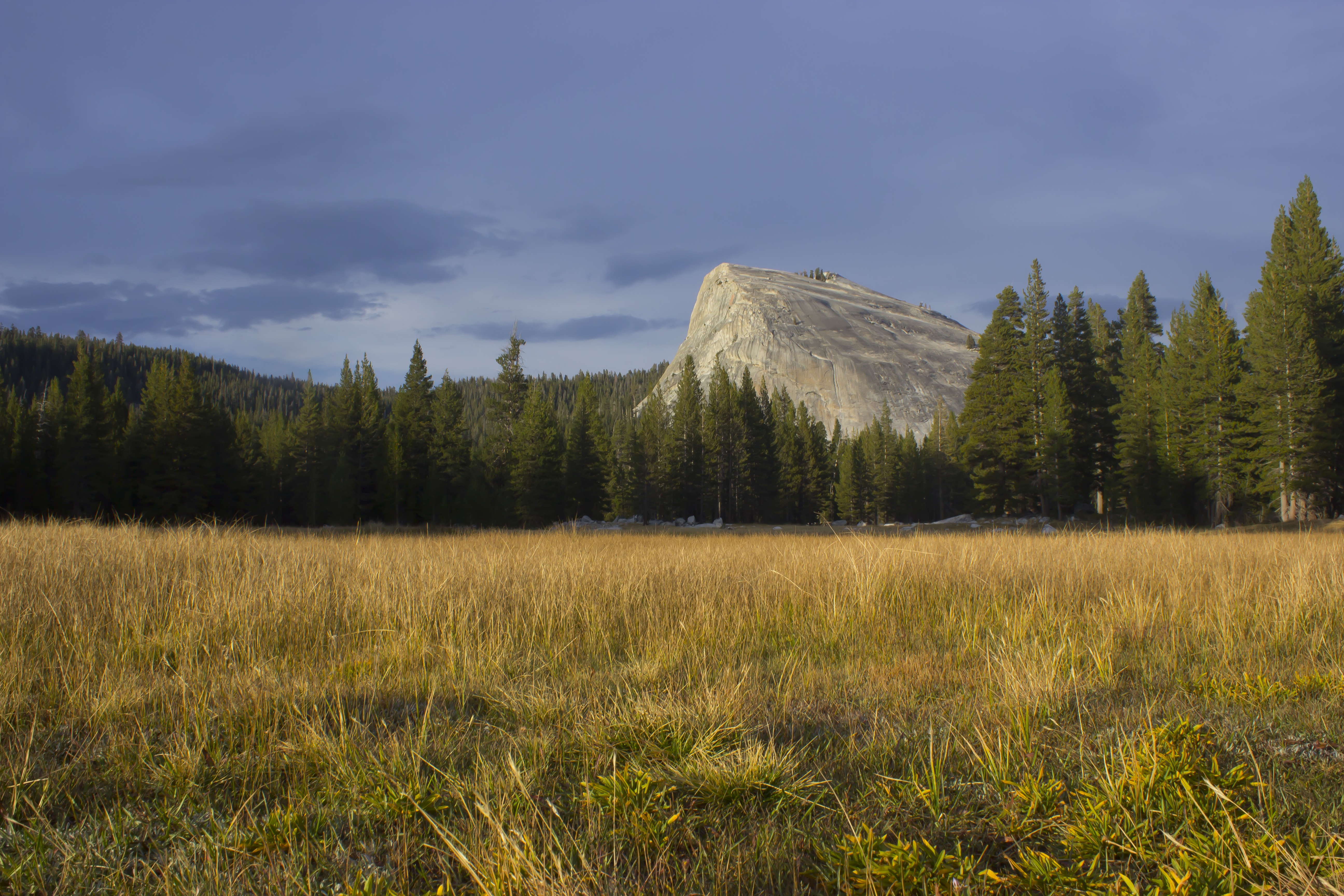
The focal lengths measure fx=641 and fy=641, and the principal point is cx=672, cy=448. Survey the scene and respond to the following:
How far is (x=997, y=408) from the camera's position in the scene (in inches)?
1496

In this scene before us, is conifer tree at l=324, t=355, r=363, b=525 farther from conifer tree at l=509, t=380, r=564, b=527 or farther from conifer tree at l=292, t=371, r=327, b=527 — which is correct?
conifer tree at l=509, t=380, r=564, b=527

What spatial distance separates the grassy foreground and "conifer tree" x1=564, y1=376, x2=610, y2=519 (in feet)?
140

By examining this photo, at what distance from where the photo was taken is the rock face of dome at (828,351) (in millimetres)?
102250

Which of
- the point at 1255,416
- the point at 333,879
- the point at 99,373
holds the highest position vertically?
the point at 99,373

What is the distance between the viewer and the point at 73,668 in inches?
156

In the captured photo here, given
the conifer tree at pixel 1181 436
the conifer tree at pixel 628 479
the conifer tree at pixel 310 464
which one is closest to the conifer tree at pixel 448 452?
the conifer tree at pixel 310 464

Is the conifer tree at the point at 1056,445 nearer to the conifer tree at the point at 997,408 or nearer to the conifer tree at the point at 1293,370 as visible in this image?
the conifer tree at the point at 997,408

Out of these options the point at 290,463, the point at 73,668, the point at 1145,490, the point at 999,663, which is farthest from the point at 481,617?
the point at 290,463

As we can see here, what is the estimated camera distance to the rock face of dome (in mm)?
102250

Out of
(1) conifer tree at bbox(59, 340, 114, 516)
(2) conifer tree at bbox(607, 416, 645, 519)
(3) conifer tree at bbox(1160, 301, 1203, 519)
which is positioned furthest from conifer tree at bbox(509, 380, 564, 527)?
(3) conifer tree at bbox(1160, 301, 1203, 519)

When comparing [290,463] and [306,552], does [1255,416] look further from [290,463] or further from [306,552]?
[290,463]

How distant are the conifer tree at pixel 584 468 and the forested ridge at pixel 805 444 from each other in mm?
230

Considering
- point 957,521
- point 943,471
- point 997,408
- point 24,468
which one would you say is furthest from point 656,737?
point 943,471

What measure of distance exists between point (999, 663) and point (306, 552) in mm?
8444
